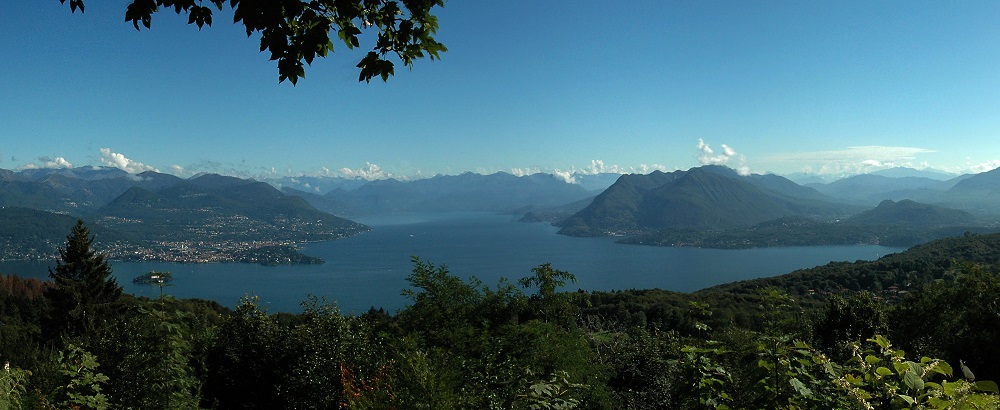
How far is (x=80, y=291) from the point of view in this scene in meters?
26.2

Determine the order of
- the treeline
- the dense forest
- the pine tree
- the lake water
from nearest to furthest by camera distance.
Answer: the dense forest
the pine tree
the lake water
the treeline

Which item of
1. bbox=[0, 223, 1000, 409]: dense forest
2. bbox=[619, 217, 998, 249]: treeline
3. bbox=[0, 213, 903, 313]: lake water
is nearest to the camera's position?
bbox=[0, 223, 1000, 409]: dense forest

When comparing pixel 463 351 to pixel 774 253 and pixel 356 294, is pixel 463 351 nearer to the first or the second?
pixel 356 294

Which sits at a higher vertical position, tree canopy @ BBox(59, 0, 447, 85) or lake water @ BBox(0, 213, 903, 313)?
tree canopy @ BBox(59, 0, 447, 85)

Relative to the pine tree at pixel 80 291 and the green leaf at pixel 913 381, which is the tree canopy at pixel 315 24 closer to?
the green leaf at pixel 913 381

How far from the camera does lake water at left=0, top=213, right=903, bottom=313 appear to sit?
255 feet

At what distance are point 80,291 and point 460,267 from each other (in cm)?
7555

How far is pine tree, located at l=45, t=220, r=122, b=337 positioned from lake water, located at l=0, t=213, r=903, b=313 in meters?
32.4

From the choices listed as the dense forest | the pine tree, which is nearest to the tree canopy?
the dense forest

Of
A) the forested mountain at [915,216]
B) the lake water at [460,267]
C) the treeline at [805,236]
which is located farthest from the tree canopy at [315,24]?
the forested mountain at [915,216]

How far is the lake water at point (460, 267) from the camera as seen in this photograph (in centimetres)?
7788

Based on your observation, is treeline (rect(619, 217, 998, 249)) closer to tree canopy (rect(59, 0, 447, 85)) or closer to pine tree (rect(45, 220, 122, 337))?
pine tree (rect(45, 220, 122, 337))

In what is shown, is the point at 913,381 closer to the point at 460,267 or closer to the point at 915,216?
the point at 460,267

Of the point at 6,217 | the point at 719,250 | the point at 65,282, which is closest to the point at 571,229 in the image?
the point at 719,250
